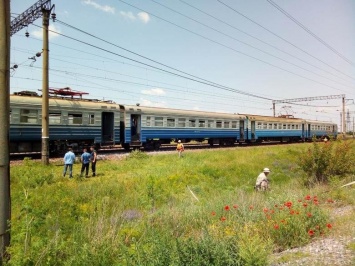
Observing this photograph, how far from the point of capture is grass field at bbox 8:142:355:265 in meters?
4.04

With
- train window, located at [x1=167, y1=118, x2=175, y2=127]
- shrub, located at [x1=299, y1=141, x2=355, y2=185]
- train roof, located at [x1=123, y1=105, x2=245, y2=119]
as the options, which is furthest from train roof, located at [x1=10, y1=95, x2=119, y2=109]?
shrub, located at [x1=299, y1=141, x2=355, y2=185]

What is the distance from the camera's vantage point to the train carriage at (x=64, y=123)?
16328 mm

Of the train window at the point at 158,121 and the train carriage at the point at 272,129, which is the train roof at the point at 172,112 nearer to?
the train window at the point at 158,121

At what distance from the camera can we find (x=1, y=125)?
9.04ft

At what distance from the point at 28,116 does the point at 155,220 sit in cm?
1358

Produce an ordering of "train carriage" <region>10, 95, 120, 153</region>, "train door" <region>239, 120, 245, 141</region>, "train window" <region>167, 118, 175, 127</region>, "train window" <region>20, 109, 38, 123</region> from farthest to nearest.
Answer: "train door" <region>239, 120, 245, 141</region>
"train window" <region>167, 118, 175, 127</region>
"train window" <region>20, 109, 38, 123</region>
"train carriage" <region>10, 95, 120, 153</region>

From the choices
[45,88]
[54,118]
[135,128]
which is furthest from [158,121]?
[45,88]

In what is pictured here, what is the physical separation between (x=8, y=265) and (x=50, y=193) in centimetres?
577

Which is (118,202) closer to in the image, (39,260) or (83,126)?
(39,260)

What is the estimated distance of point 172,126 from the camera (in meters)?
25.1

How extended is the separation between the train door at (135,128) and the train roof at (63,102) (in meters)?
1.86

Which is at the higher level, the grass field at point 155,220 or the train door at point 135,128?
the train door at point 135,128

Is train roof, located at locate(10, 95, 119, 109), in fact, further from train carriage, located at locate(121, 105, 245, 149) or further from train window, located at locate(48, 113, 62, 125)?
train carriage, located at locate(121, 105, 245, 149)

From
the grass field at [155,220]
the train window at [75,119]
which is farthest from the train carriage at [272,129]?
the train window at [75,119]
